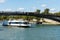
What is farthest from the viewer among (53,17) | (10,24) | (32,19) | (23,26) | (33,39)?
(32,19)

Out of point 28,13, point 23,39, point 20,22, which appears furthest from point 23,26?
point 23,39

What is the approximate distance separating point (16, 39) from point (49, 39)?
592 centimetres

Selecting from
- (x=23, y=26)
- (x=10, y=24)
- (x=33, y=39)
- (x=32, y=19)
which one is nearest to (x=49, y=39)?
(x=33, y=39)

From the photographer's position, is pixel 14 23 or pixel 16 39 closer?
pixel 16 39

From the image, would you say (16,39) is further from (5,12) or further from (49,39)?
(5,12)

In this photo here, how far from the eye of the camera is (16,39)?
172ft

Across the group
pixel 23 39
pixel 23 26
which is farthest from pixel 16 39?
pixel 23 26

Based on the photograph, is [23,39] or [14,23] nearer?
[23,39]

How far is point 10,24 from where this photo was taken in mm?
108625

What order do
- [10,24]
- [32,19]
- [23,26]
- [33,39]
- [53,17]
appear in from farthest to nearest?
[32,19], [10,24], [23,26], [53,17], [33,39]

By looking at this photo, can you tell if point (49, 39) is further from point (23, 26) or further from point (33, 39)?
point (23, 26)

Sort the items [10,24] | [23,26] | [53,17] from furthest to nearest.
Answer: [10,24] → [23,26] → [53,17]

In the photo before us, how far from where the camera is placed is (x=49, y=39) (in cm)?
5241

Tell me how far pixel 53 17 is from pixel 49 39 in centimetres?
3515
